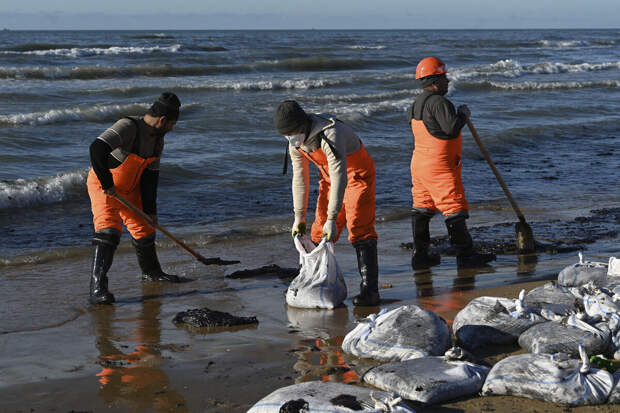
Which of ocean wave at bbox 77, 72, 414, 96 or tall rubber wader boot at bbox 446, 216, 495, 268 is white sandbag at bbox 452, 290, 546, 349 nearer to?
tall rubber wader boot at bbox 446, 216, 495, 268

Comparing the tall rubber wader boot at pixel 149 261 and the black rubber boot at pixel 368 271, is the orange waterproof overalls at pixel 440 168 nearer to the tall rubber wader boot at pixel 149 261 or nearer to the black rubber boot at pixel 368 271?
the black rubber boot at pixel 368 271

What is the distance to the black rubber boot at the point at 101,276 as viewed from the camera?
5.67 meters

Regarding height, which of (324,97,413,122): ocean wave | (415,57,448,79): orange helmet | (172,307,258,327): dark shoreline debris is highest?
(415,57,448,79): orange helmet

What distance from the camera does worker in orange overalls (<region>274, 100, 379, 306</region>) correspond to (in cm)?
495

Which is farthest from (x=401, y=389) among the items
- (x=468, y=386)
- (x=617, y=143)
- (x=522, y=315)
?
(x=617, y=143)

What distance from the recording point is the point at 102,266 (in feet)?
18.9

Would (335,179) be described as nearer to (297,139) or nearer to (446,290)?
(297,139)

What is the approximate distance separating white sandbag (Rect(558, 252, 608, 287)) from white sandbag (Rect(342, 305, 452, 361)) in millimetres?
1464

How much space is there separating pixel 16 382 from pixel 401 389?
6.46 feet

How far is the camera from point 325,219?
18.4 ft

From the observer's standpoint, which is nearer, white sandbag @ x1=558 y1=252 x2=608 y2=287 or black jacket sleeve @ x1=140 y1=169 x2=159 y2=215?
white sandbag @ x1=558 y1=252 x2=608 y2=287

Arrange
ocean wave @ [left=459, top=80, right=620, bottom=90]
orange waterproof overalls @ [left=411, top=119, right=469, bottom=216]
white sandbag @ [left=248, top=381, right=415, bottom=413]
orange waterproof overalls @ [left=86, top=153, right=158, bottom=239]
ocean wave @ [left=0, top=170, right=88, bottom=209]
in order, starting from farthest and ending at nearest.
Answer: ocean wave @ [left=459, top=80, right=620, bottom=90] < ocean wave @ [left=0, top=170, right=88, bottom=209] < orange waterproof overalls @ [left=411, top=119, right=469, bottom=216] < orange waterproof overalls @ [left=86, top=153, right=158, bottom=239] < white sandbag @ [left=248, top=381, right=415, bottom=413]

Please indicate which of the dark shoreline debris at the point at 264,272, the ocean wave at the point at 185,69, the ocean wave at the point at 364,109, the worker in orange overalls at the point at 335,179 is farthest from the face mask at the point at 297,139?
the ocean wave at the point at 185,69

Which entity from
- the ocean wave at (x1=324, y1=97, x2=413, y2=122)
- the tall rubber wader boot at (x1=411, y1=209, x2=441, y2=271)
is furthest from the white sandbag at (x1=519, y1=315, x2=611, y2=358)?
the ocean wave at (x1=324, y1=97, x2=413, y2=122)
